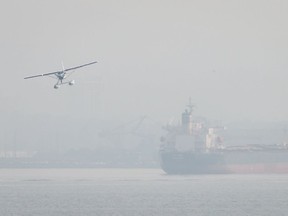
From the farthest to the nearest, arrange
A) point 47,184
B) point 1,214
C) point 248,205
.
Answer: point 47,184 < point 248,205 < point 1,214

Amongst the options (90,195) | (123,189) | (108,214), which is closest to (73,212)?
(108,214)

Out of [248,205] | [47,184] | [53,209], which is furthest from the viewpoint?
[47,184]

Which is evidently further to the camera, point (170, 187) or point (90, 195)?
point (170, 187)

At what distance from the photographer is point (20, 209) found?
130 meters

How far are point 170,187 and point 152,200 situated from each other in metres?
40.1

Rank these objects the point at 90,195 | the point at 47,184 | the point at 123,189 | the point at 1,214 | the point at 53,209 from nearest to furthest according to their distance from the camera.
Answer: the point at 1,214 → the point at 53,209 → the point at 90,195 → the point at 123,189 → the point at 47,184

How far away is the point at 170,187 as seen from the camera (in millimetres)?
188875

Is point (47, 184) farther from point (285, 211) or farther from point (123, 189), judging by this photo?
point (285, 211)

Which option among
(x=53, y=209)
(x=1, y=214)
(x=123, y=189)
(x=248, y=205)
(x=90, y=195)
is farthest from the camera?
(x=123, y=189)

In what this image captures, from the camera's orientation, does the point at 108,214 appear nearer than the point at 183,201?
Yes

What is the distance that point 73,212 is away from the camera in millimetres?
127312

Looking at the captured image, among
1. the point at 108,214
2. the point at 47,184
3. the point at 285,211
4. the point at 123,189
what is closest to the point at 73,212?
the point at 108,214

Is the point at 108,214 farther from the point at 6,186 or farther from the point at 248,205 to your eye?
the point at 6,186

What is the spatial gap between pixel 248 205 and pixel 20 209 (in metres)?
25.4
